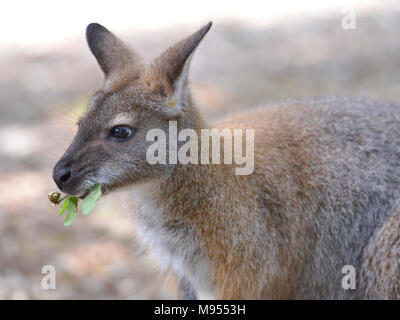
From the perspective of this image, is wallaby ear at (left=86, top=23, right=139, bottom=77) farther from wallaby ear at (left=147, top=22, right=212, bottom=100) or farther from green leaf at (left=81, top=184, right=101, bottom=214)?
green leaf at (left=81, top=184, right=101, bottom=214)

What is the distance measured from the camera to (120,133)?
3873 millimetres

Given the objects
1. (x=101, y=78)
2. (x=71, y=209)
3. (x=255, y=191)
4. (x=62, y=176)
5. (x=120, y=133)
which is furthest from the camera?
(x=101, y=78)

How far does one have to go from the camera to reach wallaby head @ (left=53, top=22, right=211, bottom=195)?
148 inches

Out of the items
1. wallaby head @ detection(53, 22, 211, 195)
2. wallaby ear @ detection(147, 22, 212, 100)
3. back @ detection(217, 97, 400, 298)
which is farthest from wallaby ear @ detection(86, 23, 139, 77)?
back @ detection(217, 97, 400, 298)

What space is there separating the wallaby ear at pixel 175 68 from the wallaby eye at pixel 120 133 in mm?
343

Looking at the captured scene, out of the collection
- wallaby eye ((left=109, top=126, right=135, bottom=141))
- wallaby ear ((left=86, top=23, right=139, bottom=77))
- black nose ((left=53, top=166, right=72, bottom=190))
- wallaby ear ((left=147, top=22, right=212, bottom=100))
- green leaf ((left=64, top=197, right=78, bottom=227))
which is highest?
wallaby ear ((left=86, top=23, right=139, bottom=77))

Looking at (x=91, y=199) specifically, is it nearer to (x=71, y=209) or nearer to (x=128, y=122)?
(x=71, y=209)

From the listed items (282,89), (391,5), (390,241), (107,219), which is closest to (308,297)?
(390,241)

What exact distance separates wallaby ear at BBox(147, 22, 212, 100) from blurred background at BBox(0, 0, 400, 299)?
0.66 meters

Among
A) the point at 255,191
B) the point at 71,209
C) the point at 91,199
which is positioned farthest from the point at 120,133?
the point at 255,191

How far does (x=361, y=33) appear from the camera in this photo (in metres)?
10.6

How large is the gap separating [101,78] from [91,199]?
355 centimetres

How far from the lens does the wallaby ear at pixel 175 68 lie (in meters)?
3.85

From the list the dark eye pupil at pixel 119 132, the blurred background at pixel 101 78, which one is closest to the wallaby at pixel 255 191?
the dark eye pupil at pixel 119 132
